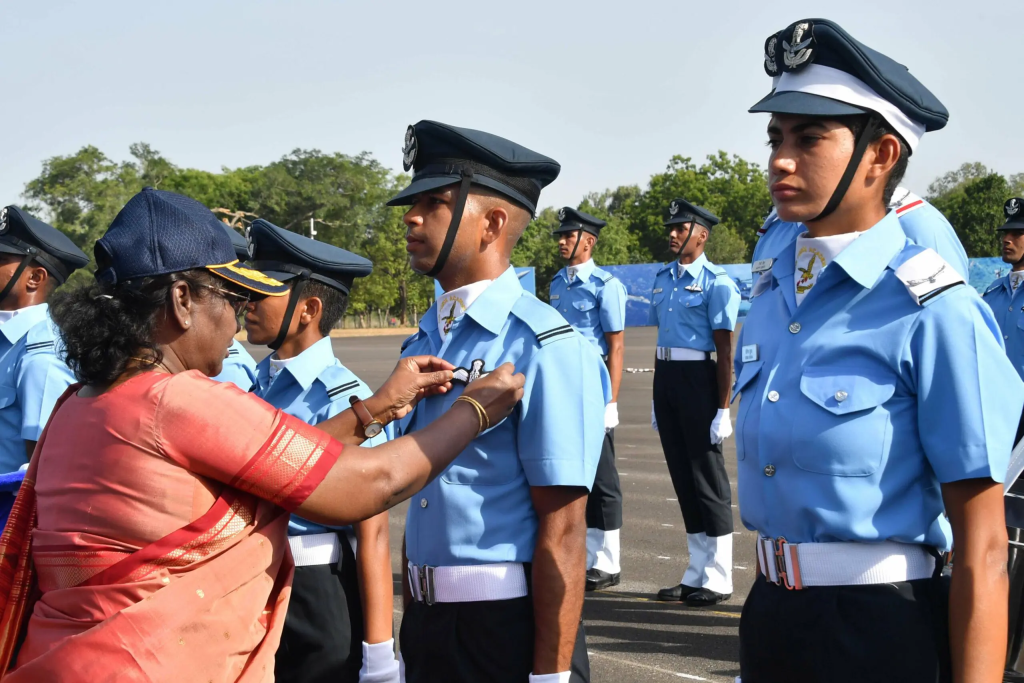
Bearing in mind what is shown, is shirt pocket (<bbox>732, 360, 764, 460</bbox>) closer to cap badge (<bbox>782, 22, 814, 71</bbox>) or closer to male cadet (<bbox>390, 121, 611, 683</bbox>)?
male cadet (<bbox>390, 121, 611, 683</bbox>)

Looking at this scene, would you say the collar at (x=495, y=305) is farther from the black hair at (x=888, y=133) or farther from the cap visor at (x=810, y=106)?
the black hair at (x=888, y=133)

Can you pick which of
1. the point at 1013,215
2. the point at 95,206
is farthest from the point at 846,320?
the point at 95,206

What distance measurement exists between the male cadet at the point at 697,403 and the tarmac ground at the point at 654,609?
27 cm

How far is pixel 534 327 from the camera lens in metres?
2.77

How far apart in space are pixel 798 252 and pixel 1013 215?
287 inches

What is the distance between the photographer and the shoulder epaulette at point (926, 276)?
2135 mm

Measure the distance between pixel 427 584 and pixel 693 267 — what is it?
570 cm

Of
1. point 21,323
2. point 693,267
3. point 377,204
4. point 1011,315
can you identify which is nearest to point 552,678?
point 21,323

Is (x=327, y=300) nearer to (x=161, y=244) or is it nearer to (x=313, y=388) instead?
(x=313, y=388)

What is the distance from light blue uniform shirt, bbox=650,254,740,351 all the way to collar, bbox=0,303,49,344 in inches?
179

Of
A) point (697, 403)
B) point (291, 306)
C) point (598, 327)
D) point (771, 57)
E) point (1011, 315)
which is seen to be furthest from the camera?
Result: point (598, 327)

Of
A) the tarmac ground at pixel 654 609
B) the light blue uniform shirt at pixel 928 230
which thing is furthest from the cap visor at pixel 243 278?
the tarmac ground at pixel 654 609

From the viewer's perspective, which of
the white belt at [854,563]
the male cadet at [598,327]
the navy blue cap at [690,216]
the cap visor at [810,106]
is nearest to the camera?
the white belt at [854,563]

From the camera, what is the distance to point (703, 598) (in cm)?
655
